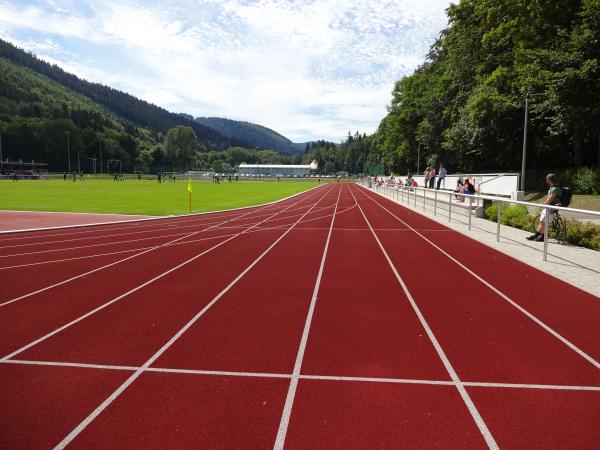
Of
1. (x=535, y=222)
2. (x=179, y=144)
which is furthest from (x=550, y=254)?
(x=179, y=144)

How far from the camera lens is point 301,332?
5.00 metres

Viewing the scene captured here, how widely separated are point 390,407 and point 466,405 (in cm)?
65

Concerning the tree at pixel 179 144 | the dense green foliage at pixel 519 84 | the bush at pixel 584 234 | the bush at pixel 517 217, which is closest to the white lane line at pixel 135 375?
the bush at pixel 584 234

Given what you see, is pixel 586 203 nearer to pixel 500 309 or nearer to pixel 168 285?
pixel 500 309

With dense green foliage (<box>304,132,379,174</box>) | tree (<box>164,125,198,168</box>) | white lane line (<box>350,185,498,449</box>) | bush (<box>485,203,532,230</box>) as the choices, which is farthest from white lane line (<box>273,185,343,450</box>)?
tree (<box>164,125,198,168</box>)

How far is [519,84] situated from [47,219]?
29.0 meters

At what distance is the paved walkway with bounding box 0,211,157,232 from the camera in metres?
14.1

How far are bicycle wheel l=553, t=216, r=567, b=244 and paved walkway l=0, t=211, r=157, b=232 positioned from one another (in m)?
14.6

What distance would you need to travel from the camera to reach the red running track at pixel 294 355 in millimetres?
3057

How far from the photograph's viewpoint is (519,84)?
90.5 feet

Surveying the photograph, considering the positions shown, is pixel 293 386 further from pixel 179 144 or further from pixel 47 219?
pixel 179 144

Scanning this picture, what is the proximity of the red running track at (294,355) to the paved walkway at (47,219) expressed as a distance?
6.06 meters

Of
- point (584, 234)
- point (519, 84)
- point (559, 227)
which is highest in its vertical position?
point (519, 84)

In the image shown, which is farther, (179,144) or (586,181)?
(179,144)
